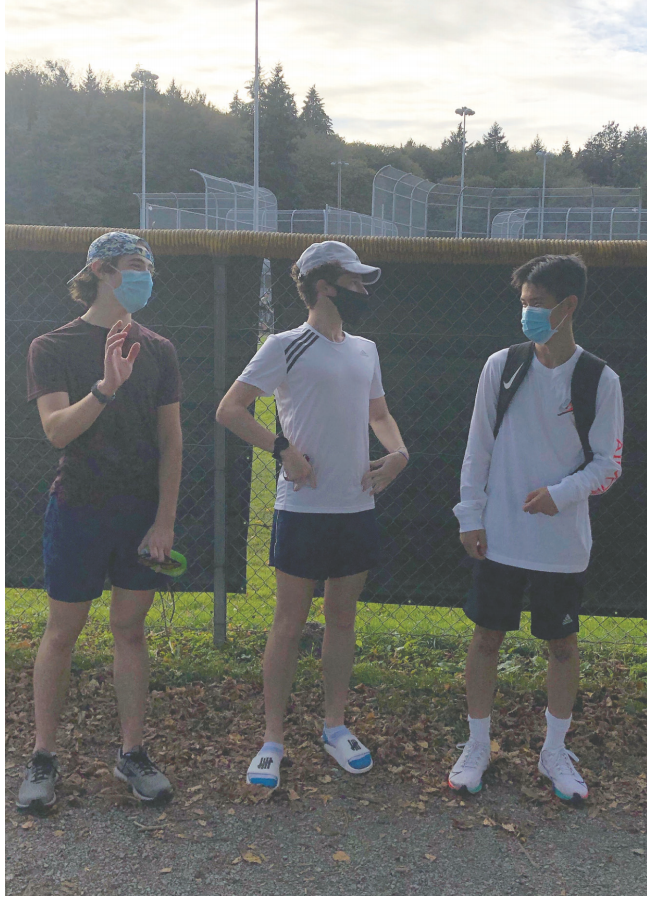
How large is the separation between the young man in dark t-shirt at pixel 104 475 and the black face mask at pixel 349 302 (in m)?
0.67

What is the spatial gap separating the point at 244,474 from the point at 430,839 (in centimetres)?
213

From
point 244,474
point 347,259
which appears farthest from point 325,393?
point 244,474

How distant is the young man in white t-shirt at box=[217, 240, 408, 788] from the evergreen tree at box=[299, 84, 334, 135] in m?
100

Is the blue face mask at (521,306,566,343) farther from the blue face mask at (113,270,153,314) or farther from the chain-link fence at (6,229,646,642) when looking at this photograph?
the blue face mask at (113,270,153,314)

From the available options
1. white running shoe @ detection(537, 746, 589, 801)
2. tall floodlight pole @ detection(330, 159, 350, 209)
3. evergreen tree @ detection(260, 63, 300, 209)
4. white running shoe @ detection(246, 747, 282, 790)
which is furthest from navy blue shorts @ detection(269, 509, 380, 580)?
evergreen tree @ detection(260, 63, 300, 209)

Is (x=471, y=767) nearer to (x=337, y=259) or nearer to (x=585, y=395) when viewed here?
(x=585, y=395)

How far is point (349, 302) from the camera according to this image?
306 centimetres

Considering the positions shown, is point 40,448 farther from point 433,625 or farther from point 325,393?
point 433,625

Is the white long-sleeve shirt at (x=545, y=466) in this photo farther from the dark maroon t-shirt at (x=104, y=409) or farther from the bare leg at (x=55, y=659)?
the bare leg at (x=55, y=659)

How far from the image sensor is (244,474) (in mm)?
4363

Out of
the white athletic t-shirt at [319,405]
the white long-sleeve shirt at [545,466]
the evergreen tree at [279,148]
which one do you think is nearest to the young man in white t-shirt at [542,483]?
the white long-sleeve shirt at [545,466]

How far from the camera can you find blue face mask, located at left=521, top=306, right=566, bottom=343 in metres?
2.96

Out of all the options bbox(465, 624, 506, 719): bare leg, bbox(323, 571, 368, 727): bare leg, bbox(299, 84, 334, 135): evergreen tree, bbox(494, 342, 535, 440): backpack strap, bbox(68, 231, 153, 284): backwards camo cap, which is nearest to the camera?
bbox(68, 231, 153, 284): backwards camo cap

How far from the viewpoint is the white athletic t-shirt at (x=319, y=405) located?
3.03m
